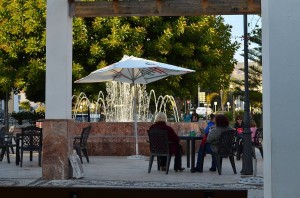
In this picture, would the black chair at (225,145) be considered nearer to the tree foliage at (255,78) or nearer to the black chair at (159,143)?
the black chair at (159,143)

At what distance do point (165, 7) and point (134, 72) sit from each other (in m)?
8.00

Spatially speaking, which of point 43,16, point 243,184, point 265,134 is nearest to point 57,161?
point 243,184

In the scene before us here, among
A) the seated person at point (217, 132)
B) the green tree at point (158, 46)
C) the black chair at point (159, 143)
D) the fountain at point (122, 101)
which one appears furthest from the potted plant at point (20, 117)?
the seated person at point (217, 132)

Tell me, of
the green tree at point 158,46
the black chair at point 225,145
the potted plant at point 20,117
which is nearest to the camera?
the black chair at point 225,145

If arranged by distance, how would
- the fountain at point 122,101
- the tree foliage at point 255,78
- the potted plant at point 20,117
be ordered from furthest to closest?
1. the potted plant at point 20,117
2. the tree foliage at point 255,78
3. the fountain at point 122,101

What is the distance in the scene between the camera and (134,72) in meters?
20.5

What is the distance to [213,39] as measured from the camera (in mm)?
30609

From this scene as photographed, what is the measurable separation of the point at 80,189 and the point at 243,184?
8102 millimetres

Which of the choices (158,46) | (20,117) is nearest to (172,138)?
(158,46)

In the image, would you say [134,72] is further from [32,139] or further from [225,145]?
[225,145]

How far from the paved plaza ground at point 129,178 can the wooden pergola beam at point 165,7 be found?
3157mm

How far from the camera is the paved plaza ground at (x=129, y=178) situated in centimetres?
1131

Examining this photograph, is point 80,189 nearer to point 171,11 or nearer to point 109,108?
point 171,11

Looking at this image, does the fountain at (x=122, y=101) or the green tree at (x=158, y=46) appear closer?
the fountain at (x=122, y=101)
